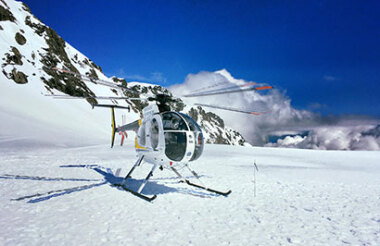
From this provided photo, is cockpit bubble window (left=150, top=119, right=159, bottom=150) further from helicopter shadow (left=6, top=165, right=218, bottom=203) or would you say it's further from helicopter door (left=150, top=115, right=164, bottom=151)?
helicopter shadow (left=6, top=165, right=218, bottom=203)

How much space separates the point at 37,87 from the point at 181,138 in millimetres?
68433

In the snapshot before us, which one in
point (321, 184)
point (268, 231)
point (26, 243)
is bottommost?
point (26, 243)

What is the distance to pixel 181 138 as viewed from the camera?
7.09 m

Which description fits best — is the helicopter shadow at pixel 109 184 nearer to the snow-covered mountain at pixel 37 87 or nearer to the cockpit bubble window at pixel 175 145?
the cockpit bubble window at pixel 175 145

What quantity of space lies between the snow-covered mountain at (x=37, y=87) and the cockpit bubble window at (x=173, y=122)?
112 ft

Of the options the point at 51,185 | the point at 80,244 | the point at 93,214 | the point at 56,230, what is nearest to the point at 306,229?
the point at 80,244

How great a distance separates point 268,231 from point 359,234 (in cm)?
201

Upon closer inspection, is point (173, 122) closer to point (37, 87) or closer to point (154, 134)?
point (154, 134)

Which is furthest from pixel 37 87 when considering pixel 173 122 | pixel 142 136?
pixel 173 122

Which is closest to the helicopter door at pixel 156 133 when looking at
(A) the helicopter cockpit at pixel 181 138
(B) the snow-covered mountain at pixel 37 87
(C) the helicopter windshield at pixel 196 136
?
(A) the helicopter cockpit at pixel 181 138

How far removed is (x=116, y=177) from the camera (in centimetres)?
1112

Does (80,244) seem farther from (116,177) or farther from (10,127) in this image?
(10,127)

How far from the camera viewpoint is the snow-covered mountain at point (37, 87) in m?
42.8

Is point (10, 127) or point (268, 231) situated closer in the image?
point (268, 231)
